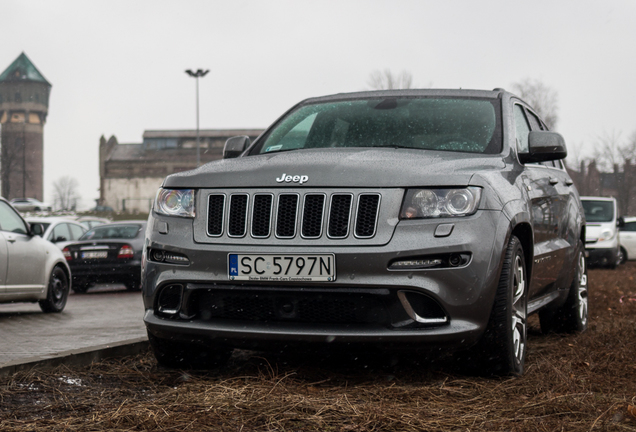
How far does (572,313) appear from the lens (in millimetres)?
6738

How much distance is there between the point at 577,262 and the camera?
6.82 metres

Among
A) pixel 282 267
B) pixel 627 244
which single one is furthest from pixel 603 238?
pixel 282 267

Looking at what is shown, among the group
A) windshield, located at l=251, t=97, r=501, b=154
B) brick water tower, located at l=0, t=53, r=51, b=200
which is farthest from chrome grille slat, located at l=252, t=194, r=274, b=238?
brick water tower, located at l=0, t=53, r=51, b=200

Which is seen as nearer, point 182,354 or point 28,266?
point 182,354

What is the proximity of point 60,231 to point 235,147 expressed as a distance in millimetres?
12824

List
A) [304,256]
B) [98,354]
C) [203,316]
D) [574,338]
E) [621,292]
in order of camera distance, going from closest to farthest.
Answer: [304,256] < [203,316] < [98,354] < [574,338] < [621,292]

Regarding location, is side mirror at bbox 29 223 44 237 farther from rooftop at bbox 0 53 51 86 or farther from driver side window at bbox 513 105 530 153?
rooftop at bbox 0 53 51 86

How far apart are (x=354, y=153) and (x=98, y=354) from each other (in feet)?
6.88

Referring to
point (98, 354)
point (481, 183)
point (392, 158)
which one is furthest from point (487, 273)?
point (98, 354)

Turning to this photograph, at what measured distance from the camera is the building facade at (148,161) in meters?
91.4

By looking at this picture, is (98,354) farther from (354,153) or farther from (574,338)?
(574,338)

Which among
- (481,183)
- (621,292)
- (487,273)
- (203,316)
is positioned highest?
(481,183)

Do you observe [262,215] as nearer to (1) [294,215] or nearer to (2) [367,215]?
(1) [294,215]

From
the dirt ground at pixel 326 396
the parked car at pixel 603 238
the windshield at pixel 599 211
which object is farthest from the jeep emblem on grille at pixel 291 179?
the windshield at pixel 599 211
